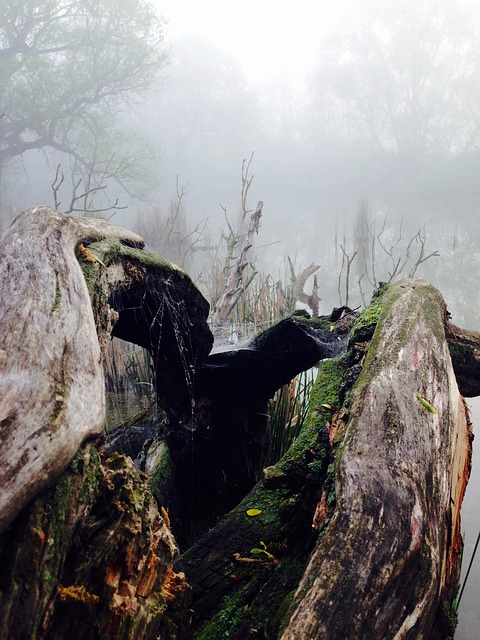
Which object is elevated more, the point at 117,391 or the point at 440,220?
the point at 440,220

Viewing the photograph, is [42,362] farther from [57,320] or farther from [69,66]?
[69,66]

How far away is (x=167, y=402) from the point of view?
5.22 feet

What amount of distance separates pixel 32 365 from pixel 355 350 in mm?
636

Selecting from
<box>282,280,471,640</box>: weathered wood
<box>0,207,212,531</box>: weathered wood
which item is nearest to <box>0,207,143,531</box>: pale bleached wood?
<box>0,207,212,531</box>: weathered wood

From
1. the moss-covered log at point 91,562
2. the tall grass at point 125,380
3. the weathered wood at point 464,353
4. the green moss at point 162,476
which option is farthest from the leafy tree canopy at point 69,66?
the moss-covered log at point 91,562

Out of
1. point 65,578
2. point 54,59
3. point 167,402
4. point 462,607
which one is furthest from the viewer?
point 54,59

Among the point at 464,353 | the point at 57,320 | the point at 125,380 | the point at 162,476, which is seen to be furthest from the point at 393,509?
the point at 125,380

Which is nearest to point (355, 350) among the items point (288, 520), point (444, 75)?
point (288, 520)

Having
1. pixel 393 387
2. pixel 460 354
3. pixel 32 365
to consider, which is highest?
pixel 460 354

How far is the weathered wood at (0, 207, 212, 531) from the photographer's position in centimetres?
54

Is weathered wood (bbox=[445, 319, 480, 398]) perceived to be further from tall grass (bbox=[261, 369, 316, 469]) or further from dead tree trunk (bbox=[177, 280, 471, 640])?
tall grass (bbox=[261, 369, 316, 469])

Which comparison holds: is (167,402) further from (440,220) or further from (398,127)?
(398,127)

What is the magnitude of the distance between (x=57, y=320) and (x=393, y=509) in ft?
1.80

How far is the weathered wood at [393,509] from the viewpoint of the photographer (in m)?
0.57
